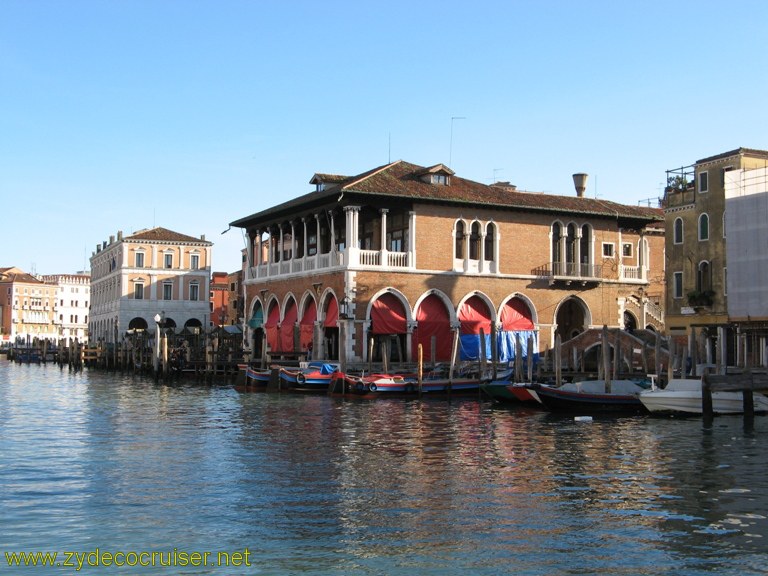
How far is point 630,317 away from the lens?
42.1m

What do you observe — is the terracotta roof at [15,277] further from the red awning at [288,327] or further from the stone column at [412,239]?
the stone column at [412,239]

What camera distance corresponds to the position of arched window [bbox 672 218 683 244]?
37125mm

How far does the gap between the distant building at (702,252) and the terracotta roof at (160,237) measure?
39688 mm

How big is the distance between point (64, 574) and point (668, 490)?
8.02 meters

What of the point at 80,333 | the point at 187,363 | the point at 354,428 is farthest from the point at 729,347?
the point at 80,333

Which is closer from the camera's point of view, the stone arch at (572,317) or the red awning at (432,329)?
the red awning at (432,329)

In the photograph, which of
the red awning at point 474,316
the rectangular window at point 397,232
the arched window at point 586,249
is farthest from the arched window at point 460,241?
the arched window at point 586,249

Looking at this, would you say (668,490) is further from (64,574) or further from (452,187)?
(452,187)

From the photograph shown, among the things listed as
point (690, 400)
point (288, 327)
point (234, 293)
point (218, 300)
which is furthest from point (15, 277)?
point (690, 400)

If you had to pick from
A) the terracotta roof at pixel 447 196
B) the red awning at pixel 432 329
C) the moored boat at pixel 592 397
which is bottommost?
the moored boat at pixel 592 397

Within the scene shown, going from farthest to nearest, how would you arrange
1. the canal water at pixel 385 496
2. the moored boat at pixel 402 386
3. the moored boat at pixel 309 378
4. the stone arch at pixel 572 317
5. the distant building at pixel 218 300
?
the distant building at pixel 218 300, the stone arch at pixel 572 317, the moored boat at pixel 309 378, the moored boat at pixel 402 386, the canal water at pixel 385 496

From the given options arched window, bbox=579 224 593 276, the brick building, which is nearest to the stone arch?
the brick building

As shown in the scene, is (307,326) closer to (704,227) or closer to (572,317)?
(572,317)

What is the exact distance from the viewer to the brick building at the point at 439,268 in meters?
35.8
